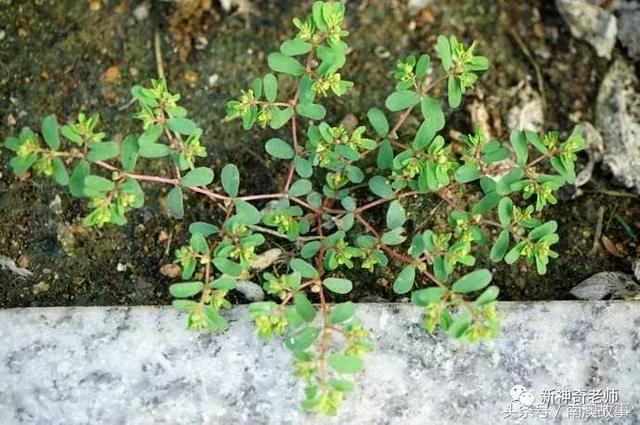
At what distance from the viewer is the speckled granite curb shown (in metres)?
2.21

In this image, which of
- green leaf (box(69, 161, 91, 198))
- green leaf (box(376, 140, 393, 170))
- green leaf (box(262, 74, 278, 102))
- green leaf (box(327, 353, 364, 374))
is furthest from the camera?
green leaf (box(376, 140, 393, 170))

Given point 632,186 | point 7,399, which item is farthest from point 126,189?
point 632,186

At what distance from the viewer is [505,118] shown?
267 centimetres

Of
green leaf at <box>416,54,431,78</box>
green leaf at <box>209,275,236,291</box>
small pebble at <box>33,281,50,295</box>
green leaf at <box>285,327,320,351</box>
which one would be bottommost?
small pebble at <box>33,281,50,295</box>

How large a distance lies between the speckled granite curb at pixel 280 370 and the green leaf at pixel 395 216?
22 cm

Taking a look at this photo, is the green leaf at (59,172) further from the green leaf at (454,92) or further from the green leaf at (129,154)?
the green leaf at (454,92)

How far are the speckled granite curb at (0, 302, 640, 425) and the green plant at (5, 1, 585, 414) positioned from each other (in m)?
0.11

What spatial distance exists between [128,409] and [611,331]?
131 cm

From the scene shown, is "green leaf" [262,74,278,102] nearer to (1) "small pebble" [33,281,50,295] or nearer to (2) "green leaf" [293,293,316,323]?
(2) "green leaf" [293,293,316,323]

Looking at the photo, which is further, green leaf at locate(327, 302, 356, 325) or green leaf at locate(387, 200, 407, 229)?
green leaf at locate(387, 200, 407, 229)

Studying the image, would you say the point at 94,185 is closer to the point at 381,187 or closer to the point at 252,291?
the point at 252,291

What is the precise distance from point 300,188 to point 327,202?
0.15 metres

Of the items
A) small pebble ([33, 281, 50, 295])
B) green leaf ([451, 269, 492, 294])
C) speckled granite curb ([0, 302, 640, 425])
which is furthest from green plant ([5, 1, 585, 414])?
small pebble ([33, 281, 50, 295])

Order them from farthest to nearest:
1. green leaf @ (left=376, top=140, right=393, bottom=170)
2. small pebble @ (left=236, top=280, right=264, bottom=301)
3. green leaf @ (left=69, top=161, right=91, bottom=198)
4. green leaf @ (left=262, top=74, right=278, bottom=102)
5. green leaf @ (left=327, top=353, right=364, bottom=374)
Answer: small pebble @ (left=236, top=280, right=264, bottom=301) < green leaf @ (left=376, top=140, right=393, bottom=170) < green leaf @ (left=262, top=74, right=278, bottom=102) < green leaf @ (left=69, top=161, right=91, bottom=198) < green leaf @ (left=327, top=353, right=364, bottom=374)
